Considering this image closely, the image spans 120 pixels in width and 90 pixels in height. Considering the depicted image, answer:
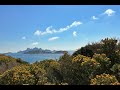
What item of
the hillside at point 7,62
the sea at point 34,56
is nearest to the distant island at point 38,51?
the sea at point 34,56

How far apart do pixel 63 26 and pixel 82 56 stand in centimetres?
63

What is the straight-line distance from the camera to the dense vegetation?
406 cm

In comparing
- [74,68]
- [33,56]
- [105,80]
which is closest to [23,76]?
[33,56]

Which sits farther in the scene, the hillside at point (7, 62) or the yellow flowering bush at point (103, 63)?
the hillside at point (7, 62)

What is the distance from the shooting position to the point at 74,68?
4.23 meters

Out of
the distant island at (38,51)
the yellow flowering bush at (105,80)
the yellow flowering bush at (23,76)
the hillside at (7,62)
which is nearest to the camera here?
the yellow flowering bush at (105,80)

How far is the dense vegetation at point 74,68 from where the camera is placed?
160 inches

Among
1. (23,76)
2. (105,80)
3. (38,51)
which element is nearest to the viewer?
(105,80)

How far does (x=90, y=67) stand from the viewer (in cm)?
421

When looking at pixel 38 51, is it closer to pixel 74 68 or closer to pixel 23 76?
pixel 23 76

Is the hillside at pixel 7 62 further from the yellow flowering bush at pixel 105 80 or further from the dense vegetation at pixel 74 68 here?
the yellow flowering bush at pixel 105 80
